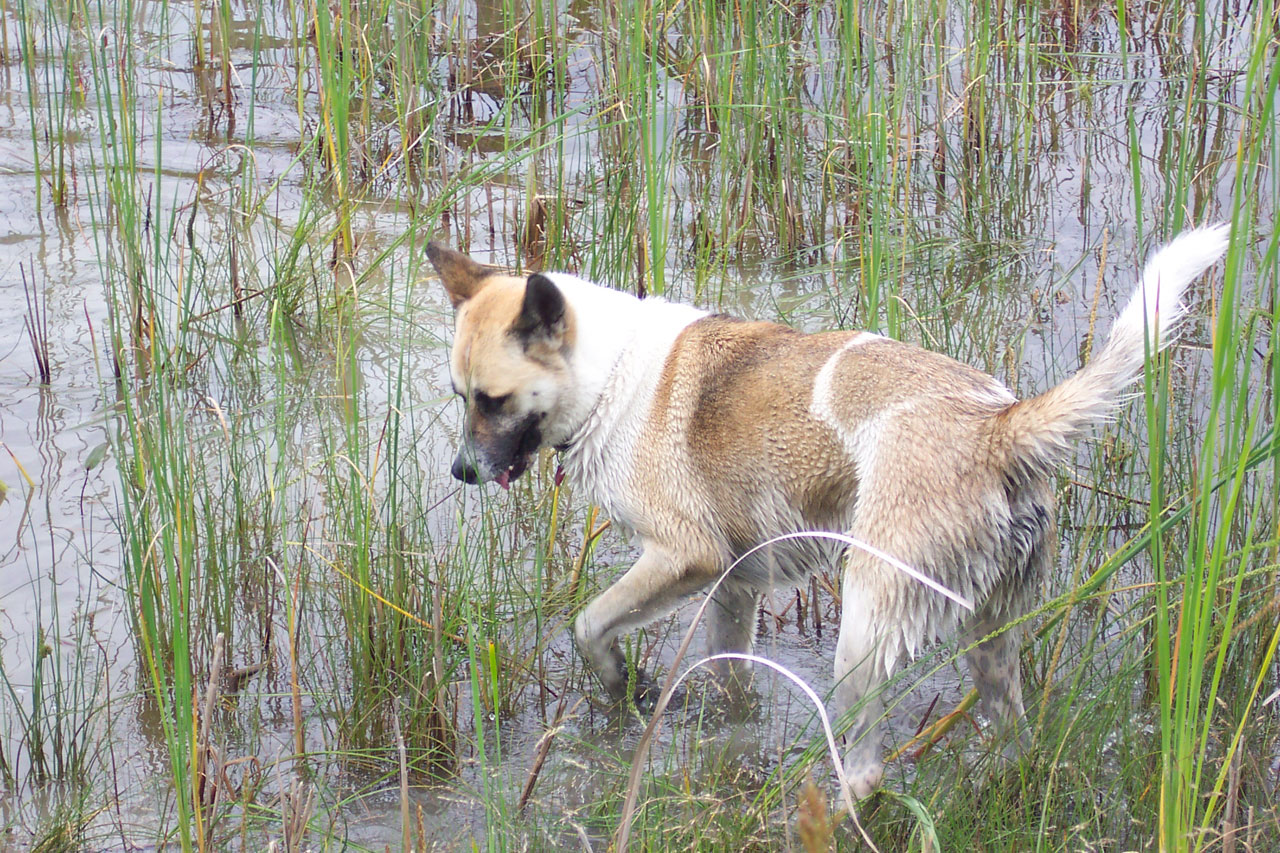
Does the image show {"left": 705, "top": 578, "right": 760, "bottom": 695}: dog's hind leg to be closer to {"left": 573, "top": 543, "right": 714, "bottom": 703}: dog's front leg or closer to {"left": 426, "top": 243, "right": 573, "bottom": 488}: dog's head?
{"left": 573, "top": 543, "right": 714, "bottom": 703}: dog's front leg

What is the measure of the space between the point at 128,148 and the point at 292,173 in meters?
2.97

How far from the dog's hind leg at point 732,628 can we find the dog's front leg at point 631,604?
0.28 m

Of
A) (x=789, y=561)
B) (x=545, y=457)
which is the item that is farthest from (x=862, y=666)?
(x=545, y=457)

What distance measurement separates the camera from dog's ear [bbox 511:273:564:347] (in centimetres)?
320

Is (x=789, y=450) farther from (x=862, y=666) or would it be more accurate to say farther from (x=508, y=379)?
(x=508, y=379)

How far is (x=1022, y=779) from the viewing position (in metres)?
2.50

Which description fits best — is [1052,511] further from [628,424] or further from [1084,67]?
[1084,67]

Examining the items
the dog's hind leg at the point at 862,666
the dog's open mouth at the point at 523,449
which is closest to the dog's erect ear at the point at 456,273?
the dog's open mouth at the point at 523,449

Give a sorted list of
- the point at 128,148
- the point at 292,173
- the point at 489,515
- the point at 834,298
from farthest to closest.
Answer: the point at 292,173 < the point at 834,298 < the point at 128,148 < the point at 489,515

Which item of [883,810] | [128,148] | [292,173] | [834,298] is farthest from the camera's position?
[292,173]

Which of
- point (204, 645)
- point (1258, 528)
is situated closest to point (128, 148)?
point (204, 645)

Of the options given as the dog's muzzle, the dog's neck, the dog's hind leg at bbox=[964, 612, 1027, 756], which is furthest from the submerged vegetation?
the dog's neck

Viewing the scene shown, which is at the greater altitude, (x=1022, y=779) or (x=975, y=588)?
(x=975, y=588)

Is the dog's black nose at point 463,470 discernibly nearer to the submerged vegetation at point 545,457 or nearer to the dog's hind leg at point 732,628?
the submerged vegetation at point 545,457
